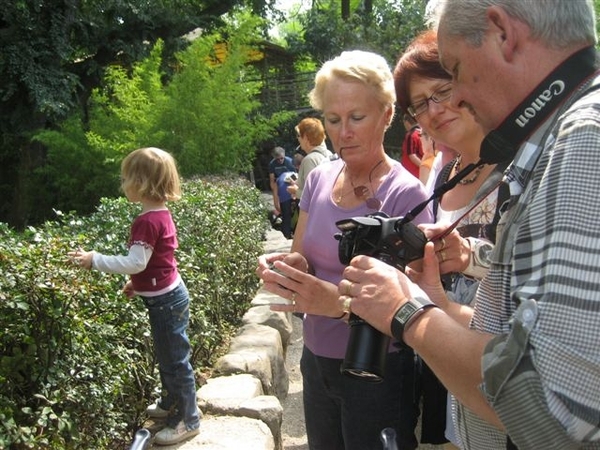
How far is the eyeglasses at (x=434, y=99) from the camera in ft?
7.85

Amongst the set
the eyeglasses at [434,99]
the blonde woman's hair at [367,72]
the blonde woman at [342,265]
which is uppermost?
the blonde woman's hair at [367,72]

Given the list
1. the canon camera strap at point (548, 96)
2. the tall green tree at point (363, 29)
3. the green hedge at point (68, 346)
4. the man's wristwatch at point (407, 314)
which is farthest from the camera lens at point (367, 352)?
the tall green tree at point (363, 29)

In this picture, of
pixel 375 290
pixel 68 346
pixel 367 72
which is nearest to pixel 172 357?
pixel 68 346

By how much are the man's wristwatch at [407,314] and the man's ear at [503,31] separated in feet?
1.57

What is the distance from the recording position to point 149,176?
3395 mm

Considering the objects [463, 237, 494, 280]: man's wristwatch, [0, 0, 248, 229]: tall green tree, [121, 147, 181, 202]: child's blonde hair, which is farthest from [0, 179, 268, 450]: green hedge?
[0, 0, 248, 229]: tall green tree

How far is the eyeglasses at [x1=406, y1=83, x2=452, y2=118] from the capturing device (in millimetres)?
2393

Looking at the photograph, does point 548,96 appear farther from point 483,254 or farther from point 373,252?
point 483,254

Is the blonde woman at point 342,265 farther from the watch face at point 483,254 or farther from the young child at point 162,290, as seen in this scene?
the young child at point 162,290

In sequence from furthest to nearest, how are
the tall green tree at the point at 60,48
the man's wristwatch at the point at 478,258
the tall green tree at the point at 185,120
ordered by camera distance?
the tall green tree at the point at 60,48, the tall green tree at the point at 185,120, the man's wristwatch at the point at 478,258

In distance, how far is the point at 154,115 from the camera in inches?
409

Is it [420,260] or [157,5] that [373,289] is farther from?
[157,5]

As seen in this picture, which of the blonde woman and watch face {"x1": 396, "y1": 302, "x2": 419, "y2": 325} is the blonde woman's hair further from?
watch face {"x1": 396, "y1": 302, "x2": 419, "y2": 325}

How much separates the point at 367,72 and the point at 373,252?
102 cm
